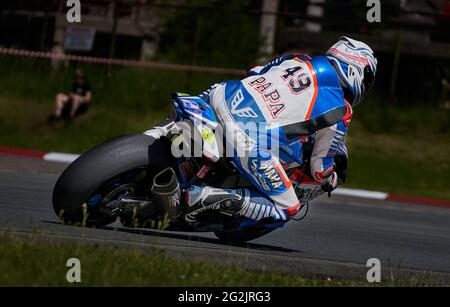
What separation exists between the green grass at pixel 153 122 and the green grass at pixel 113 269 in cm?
1149

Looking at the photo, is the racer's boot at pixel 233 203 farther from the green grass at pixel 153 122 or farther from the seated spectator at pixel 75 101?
the seated spectator at pixel 75 101

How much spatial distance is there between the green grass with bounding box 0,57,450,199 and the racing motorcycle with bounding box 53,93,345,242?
411 inches

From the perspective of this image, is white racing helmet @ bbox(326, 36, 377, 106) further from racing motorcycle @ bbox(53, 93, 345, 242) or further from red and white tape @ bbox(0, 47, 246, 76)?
red and white tape @ bbox(0, 47, 246, 76)

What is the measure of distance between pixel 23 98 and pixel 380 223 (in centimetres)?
964

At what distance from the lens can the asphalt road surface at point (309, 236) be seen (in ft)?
21.1

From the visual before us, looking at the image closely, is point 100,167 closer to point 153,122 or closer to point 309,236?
point 309,236

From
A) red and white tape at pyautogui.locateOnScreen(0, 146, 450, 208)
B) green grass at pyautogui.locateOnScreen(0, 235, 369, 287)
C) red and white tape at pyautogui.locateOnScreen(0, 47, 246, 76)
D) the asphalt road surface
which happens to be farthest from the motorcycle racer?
red and white tape at pyautogui.locateOnScreen(0, 47, 246, 76)

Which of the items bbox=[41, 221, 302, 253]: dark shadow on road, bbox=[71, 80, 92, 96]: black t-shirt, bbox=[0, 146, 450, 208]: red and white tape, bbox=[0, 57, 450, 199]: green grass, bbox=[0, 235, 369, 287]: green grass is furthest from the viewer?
bbox=[71, 80, 92, 96]: black t-shirt

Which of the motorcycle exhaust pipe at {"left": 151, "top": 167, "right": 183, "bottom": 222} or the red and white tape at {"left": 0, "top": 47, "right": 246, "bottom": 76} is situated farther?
the red and white tape at {"left": 0, "top": 47, "right": 246, "bottom": 76}

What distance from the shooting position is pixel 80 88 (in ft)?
59.6

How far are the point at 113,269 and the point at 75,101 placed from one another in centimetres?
1315

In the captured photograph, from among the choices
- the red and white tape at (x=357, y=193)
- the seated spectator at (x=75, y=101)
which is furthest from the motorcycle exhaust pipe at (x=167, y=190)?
the seated spectator at (x=75, y=101)

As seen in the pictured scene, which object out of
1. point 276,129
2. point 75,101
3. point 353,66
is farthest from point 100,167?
point 75,101

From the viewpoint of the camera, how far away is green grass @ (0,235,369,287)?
4.96 meters
